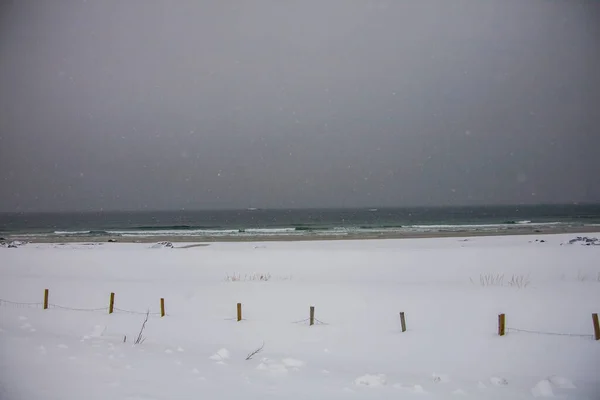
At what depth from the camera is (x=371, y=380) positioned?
7.90 meters

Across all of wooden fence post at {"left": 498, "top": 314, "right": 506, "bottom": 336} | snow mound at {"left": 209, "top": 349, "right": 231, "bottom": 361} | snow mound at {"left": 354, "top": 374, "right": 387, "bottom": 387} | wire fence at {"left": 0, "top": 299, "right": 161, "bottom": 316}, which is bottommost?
wire fence at {"left": 0, "top": 299, "right": 161, "bottom": 316}

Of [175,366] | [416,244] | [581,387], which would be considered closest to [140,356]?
[175,366]

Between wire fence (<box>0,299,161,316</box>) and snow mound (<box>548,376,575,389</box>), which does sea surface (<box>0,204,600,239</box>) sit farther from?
snow mound (<box>548,376,575,389</box>)

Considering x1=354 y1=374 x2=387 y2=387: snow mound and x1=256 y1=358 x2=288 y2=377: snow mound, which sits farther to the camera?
x1=256 y1=358 x2=288 y2=377: snow mound

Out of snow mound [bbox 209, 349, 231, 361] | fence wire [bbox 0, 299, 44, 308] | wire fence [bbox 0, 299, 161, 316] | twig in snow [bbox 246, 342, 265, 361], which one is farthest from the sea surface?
snow mound [bbox 209, 349, 231, 361]

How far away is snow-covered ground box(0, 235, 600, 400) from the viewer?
7543 mm

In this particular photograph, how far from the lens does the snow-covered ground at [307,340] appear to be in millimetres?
7543

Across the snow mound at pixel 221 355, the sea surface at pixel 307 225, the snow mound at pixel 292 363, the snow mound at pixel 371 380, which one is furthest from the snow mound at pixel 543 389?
the sea surface at pixel 307 225

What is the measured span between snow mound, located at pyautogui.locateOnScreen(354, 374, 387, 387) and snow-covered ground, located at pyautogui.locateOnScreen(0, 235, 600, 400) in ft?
0.19

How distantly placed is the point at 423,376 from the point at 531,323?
17.1ft

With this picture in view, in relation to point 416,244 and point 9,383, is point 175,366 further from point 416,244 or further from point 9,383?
point 416,244

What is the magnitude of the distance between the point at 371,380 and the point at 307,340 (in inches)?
123

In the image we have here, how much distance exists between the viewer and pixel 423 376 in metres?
8.23

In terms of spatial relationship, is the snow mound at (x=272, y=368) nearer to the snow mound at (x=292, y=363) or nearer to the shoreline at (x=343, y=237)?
the snow mound at (x=292, y=363)
